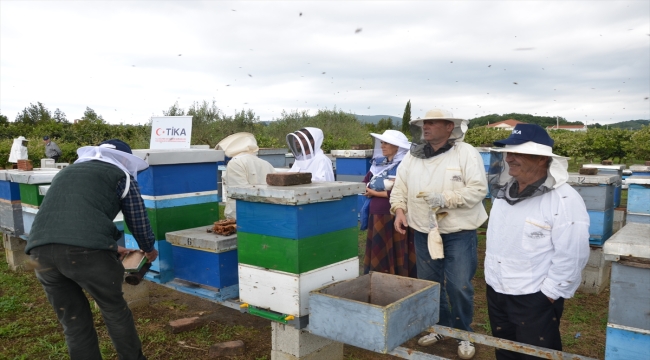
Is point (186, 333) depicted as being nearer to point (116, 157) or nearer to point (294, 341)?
point (294, 341)

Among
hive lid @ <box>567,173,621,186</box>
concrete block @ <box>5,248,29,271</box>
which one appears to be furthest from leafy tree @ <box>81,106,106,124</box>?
hive lid @ <box>567,173,621,186</box>

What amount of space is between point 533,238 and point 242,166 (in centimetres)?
308

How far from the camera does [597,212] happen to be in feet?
16.3

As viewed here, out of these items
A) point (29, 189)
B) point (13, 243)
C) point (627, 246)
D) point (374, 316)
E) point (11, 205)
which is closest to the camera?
point (627, 246)

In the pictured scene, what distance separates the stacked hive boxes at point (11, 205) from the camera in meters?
5.82

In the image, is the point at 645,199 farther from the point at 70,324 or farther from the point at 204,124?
the point at 204,124

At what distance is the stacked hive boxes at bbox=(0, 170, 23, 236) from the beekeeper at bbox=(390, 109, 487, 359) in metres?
4.84

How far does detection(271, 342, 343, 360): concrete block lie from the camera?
3287 mm

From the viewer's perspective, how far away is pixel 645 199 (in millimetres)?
4746

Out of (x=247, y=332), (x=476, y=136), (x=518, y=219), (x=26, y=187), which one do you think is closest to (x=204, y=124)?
(x=476, y=136)

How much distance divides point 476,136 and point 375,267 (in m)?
24.5

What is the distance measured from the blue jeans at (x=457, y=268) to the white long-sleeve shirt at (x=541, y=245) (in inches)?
27.1

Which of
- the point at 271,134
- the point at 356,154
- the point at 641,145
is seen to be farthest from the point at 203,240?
the point at 271,134

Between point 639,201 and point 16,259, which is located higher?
point 639,201
